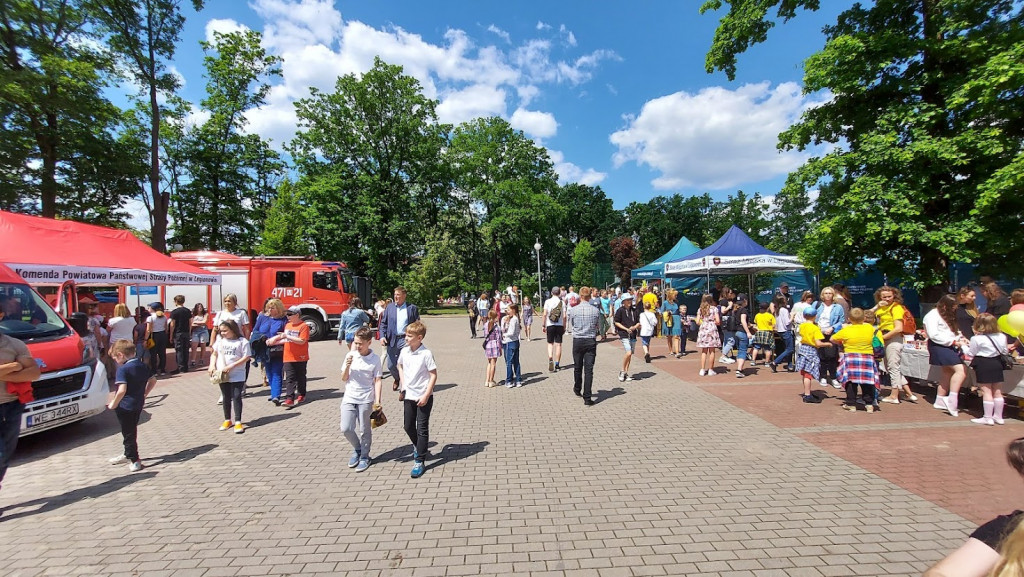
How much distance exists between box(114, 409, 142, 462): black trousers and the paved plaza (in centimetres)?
23

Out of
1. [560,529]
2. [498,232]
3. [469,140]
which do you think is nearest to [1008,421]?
[560,529]

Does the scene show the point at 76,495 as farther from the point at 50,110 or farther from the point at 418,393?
the point at 50,110

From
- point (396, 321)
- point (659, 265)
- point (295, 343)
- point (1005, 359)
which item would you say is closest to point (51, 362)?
point (295, 343)

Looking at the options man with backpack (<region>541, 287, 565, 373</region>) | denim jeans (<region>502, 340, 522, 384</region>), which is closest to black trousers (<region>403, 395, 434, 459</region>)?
denim jeans (<region>502, 340, 522, 384</region>)

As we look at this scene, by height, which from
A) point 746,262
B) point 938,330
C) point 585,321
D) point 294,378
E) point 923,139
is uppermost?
point 923,139

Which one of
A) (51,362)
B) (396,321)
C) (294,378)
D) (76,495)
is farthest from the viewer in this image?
(396,321)

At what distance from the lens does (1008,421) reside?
225 inches

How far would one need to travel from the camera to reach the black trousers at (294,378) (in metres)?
7.44

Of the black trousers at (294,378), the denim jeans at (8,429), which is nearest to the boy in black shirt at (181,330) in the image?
the black trousers at (294,378)

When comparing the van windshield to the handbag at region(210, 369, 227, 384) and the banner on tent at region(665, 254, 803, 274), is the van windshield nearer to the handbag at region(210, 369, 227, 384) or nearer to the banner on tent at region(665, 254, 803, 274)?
the handbag at region(210, 369, 227, 384)

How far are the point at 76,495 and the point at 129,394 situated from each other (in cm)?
101

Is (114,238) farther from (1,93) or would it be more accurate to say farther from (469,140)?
(469,140)

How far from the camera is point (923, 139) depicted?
26.9 feet

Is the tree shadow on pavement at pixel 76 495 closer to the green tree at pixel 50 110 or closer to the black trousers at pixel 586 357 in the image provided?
the black trousers at pixel 586 357
